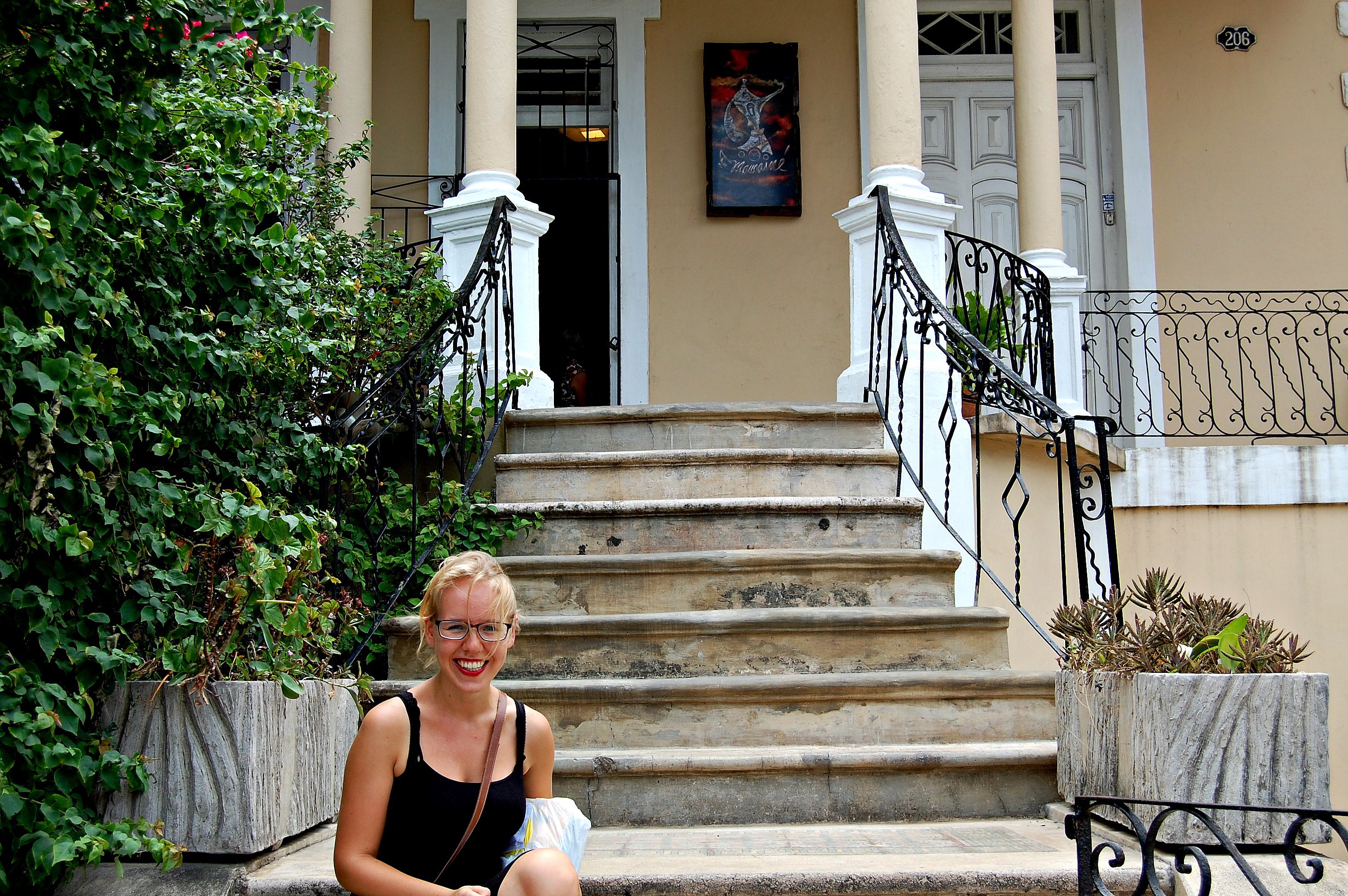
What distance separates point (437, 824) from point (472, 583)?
43cm

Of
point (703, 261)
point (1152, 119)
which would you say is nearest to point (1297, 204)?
point (1152, 119)

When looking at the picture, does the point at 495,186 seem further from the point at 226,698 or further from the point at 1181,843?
the point at 1181,843

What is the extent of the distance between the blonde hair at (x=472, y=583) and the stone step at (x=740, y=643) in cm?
160

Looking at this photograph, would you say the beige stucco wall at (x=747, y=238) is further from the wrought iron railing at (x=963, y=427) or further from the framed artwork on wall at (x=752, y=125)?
the wrought iron railing at (x=963, y=427)

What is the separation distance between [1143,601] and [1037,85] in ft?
16.0

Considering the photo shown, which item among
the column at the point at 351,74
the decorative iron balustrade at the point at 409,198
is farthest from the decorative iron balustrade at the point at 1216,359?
the column at the point at 351,74

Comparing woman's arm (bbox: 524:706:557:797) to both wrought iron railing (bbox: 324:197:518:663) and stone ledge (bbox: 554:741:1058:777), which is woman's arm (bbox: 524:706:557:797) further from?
wrought iron railing (bbox: 324:197:518:663)

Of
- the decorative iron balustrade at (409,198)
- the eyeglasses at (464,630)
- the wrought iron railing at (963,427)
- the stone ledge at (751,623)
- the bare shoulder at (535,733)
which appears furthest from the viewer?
the decorative iron balustrade at (409,198)

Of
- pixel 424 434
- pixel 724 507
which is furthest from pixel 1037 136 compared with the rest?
pixel 424 434

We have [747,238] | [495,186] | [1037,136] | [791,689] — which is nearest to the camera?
[791,689]

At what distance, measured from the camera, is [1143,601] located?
2.93m

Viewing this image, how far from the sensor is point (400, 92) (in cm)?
833

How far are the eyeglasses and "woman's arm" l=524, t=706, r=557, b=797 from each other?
202 millimetres

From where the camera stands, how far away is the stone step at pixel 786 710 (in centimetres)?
345
